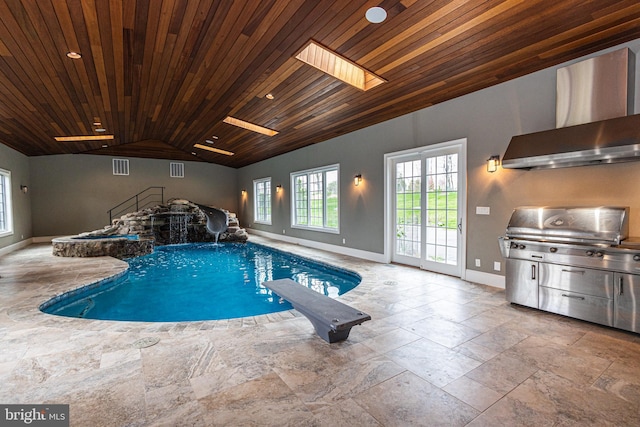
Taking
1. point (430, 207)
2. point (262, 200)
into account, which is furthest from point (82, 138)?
point (430, 207)

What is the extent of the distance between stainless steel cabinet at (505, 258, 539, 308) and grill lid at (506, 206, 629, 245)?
1.11ft

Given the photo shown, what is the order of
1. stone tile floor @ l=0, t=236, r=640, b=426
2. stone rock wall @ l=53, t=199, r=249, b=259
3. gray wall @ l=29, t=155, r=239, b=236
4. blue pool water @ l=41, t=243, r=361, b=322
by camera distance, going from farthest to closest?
gray wall @ l=29, t=155, r=239, b=236 < stone rock wall @ l=53, t=199, r=249, b=259 < blue pool water @ l=41, t=243, r=361, b=322 < stone tile floor @ l=0, t=236, r=640, b=426

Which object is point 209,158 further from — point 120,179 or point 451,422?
point 451,422

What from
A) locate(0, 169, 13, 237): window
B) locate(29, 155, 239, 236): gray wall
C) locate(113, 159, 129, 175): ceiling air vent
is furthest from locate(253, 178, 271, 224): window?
locate(0, 169, 13, 237): window

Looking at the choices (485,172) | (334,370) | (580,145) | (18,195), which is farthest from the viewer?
(18,195)

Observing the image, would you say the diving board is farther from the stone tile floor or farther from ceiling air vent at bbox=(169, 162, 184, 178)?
ceiling air vent at bbox=(169, 162, 184, 178)

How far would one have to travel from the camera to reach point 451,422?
6.00 feet

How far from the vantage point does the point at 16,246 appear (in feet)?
28.9

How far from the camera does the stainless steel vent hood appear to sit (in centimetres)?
306

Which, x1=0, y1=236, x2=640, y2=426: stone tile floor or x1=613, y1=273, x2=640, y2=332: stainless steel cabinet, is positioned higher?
x1=613, y1=273, x2=640, y2=332: stainless steel cabinet

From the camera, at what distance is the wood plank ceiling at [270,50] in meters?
2.88

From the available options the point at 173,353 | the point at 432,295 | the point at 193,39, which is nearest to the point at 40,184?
the point at 193,39

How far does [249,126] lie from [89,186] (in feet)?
26.6

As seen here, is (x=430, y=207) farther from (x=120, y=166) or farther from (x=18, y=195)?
(x=120, y=166)
